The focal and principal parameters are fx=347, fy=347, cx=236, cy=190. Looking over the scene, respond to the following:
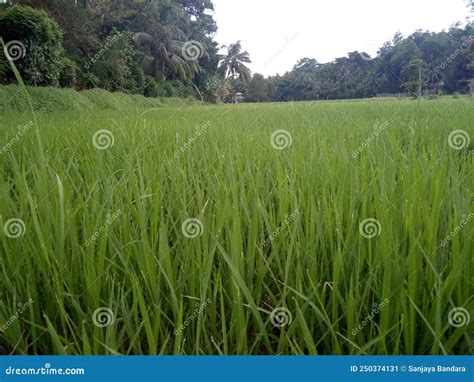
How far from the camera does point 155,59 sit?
68.1 ft

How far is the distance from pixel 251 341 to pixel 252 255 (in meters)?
0.17

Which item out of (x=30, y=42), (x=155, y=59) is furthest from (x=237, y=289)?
(x=155, y=59)

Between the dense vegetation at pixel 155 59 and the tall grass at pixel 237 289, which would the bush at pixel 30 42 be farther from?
the tall grass at pixel 237 289

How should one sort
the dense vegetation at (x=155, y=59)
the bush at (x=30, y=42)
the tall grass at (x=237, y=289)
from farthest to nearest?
the dense vegetation at (x=155, y=59) < the bush at (x=30, y=42) < the tall grass at (x=237, y=289)

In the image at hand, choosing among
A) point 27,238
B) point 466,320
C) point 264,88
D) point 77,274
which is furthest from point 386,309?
point 264,88

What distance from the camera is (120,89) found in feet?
46.5

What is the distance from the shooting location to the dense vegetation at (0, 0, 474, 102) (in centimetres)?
799

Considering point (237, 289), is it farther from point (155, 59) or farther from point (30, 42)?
point (155, 59)

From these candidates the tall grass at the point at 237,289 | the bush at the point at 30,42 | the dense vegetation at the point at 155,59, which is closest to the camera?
the tall grass at the point at 237,289

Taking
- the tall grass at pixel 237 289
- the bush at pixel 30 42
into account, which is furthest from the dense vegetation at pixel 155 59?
the tall grass at pixel 237 289

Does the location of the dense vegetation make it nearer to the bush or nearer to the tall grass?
the bush

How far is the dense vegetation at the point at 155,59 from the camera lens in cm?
799

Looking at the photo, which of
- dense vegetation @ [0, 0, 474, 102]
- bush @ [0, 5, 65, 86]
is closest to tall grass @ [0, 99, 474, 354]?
dense vegetation @ [0, 0, 474, 102]

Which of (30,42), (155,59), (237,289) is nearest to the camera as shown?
(237,289)
